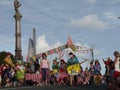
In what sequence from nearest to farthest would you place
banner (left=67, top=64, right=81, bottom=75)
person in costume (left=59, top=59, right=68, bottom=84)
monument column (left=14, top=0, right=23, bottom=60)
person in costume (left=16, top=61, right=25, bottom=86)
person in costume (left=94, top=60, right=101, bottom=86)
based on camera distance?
banner (left=67, top=64, right=81, bottom=75) → person in costume (left=94, top=60, right=101, bottom=86) → person in costume (left=59, top=59, right=68, bottom=84) → person in costume (left=16, top=61, right=25, bottom=86) → monument column (left=14, top=0, right=23, bottom=60)

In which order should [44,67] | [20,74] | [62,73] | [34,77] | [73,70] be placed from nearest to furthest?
[73,70] < [44,67] < [62,73] < [20,74] < [34,77]

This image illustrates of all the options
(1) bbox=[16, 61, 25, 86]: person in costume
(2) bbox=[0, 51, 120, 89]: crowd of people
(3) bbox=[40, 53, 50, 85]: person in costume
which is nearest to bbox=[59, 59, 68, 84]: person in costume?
(2) bbox=[0, 51, 120, 89]: crowd of people

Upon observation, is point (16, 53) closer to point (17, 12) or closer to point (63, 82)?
point (17, 12)

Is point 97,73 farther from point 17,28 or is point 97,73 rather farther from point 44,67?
point 17,28

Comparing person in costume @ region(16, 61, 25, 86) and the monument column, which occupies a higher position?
the monument column

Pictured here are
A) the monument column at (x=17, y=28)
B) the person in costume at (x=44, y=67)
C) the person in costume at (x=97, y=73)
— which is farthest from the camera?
the monument column at (x=17, y=28)

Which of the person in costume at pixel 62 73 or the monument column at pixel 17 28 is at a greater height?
the monument column at pixel 17 28

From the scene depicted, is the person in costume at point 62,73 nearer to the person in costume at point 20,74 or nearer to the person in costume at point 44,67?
the person in costume at point 44,67

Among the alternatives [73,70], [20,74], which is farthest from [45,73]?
[73,70]

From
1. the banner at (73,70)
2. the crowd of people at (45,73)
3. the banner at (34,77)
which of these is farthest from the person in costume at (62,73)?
the banner at (73,70)

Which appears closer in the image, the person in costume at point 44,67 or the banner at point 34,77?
the person in costume at point 44,67

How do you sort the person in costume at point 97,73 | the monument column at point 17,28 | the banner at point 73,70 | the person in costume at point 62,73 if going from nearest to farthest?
1. the banner at point 73,70
2. the person in costume at point 97,73
3. the person in costume at point 62,73
4. the monument column at point 17,28

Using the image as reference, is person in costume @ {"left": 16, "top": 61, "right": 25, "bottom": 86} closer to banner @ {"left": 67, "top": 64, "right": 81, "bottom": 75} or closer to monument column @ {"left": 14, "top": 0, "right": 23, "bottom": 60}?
banner @ {"left": 67, "top": 64, "right": 81, "bottom": 75}

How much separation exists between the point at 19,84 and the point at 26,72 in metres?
2.12
